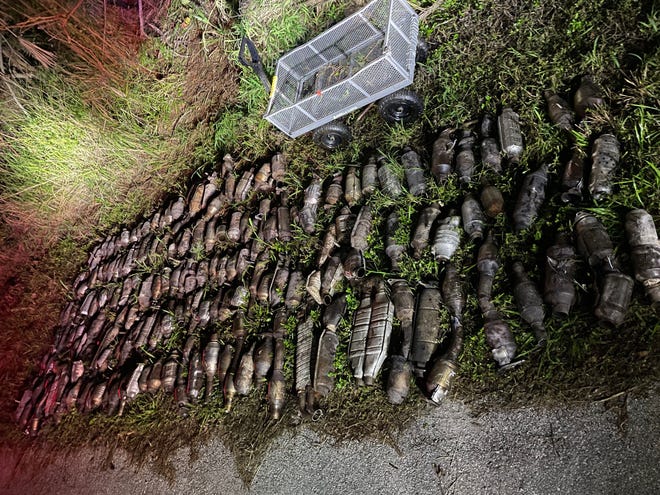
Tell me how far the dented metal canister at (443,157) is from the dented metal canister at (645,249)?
1.10 m

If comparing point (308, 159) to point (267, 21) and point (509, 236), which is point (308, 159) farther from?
point (509, 236)

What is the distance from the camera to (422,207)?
10.1 ft

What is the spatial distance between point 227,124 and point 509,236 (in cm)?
303

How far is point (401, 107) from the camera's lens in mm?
3340

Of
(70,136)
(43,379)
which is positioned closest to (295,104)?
(70,136)

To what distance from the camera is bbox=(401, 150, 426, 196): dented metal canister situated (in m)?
3.09

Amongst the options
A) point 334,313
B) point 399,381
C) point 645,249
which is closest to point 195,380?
point 334,313

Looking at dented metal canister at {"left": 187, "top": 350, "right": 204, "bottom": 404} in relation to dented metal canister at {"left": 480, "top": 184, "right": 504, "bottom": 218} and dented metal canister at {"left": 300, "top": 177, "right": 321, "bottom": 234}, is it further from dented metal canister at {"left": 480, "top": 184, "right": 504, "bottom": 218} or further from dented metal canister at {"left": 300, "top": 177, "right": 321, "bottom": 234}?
dented metal canister at {"left": 480, "top": 184, "right": 504, "bottom": 218}

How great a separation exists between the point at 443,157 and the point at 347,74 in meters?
1.09

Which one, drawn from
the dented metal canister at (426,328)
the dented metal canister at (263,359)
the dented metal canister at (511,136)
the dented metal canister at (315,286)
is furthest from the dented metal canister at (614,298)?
the dented metal canister at (263,359)

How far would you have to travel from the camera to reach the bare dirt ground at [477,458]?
2.05 metres

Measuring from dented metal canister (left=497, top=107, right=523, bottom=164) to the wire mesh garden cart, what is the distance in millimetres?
647

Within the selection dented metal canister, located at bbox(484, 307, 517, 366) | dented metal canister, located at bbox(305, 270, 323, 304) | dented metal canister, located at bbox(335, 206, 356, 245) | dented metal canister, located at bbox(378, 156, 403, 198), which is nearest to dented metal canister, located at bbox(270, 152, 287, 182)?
dented metal canister, located at bbox(335, 206, 356, 245)

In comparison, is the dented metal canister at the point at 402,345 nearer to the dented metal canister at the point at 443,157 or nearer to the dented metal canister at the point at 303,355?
the dented metal canister at the point at 303,355
